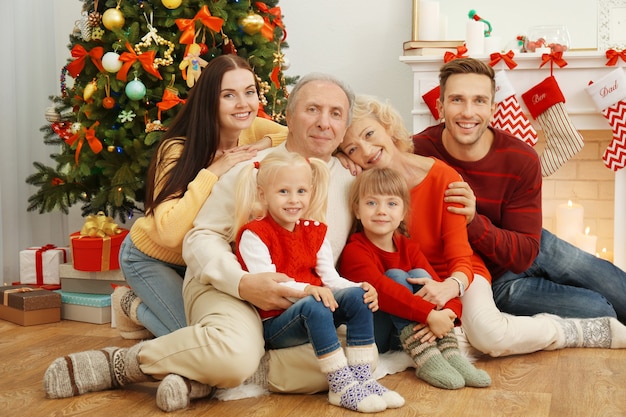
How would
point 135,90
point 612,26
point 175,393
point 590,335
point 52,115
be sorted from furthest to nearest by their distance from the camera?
point 612,26 → point 52,115 → point 135,90 → point 590,335 → point 175,393

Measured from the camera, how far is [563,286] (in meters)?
3.04

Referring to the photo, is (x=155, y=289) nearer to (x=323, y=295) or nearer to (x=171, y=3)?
(x=323, y=295)

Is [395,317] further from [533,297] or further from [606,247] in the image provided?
[606,247]

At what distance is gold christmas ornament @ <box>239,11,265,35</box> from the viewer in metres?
3.50

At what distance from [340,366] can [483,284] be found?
2.60 ft

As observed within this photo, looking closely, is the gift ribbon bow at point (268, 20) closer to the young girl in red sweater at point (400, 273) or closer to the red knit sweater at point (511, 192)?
the red knit sweater at point (511, 192)

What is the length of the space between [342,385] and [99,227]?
1.70 m

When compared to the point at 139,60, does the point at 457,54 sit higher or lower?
higher

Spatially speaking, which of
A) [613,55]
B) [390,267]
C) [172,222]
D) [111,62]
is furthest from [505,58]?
[172,222]

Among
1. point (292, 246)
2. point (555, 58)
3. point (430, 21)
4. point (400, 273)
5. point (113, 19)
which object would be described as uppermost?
point (430, 21)

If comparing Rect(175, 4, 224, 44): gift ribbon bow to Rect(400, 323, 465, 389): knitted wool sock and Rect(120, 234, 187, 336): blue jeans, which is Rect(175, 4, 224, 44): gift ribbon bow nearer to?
Rect(120, 234, 187, 336): blue jeans

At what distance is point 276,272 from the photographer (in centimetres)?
226

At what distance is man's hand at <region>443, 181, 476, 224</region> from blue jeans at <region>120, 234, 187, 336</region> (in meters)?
0.95

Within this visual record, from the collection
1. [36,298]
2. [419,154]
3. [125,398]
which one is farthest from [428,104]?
[125,398]
